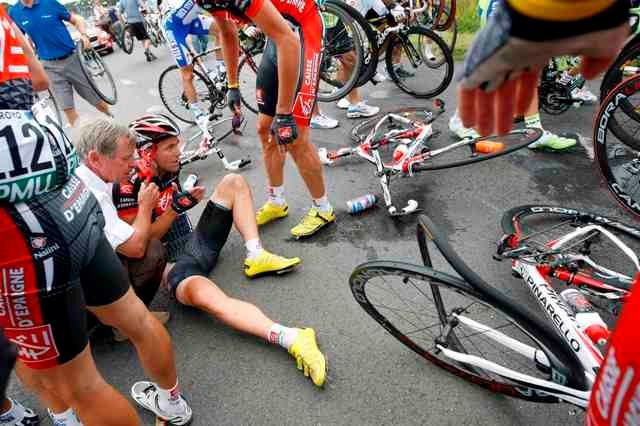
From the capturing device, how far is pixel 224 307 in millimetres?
2336

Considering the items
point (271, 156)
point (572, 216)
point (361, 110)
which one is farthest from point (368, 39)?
point (572, 216)

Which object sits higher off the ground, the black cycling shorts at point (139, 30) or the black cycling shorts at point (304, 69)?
the black cycling shorts at point (304, 69)

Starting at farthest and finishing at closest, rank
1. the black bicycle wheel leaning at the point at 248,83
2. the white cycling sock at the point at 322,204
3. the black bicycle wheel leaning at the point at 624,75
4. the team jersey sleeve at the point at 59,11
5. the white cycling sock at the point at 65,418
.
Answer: the black bicycle wheel leaning at the point at 248,83 < the team jersey sleeve at the point at 59,11 < the white cycling sock at the point at 322,204 < the black bicycle wheel leaning at the point at 624,75 < the white cycling sock at the point at 65,418

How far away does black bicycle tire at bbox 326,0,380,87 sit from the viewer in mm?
4293

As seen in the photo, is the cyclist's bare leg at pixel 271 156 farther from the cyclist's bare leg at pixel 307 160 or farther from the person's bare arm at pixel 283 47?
the person's bare arm at pixel 283 47

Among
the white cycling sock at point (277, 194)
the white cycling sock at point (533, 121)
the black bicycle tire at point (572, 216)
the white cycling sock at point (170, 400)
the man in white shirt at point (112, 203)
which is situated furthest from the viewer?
the white cycling sock at point (533, 121)

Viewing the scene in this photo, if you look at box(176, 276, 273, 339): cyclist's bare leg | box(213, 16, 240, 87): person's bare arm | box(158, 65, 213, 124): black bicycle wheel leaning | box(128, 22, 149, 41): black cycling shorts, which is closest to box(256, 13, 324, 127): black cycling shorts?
box(213, 16, 240, 87): person's bare arm

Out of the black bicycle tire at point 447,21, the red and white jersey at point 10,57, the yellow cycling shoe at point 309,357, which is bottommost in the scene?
the yellow cycling shoe at point 309,357

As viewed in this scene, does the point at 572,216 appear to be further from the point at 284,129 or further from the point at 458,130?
the point at 458,130

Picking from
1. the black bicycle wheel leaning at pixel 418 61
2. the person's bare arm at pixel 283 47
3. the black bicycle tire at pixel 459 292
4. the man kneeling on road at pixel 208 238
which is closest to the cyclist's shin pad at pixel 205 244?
the man kneeling on road at pixel 208 238

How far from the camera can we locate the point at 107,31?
44.8 feet

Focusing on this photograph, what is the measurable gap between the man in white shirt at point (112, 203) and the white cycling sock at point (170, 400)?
73 centimetres

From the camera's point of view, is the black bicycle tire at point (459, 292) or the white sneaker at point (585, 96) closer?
the black bicycle tire at point (459, 292)

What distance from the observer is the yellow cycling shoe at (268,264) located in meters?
2.80
